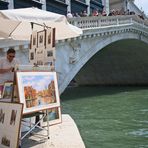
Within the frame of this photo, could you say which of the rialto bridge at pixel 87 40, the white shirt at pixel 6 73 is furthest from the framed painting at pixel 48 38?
the rialto bridge at pixel 87 40

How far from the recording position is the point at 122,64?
118 feet

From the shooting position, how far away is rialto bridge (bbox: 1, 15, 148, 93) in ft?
64.3

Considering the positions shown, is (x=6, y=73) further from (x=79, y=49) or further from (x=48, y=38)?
(x=79, y=49)

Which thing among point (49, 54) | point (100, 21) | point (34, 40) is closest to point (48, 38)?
point (34, 40)

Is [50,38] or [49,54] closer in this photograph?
[50,38]

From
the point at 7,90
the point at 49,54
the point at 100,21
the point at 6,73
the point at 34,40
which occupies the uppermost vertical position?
the point at 100,21

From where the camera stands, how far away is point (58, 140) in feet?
22.3

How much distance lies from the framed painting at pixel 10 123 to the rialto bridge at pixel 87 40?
10.0 metres

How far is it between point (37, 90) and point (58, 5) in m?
25.2

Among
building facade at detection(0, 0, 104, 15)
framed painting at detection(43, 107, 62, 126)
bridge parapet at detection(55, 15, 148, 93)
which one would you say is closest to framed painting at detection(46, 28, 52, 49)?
framed painting at detection(43, 107, 62, 126)

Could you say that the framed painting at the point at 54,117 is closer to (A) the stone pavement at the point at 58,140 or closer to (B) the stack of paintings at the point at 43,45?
(A) the stone pavement at the point at 58,140

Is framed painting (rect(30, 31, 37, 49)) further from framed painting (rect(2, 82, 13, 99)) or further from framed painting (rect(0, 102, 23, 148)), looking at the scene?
framed painting (rect(0, 102, 23, 148))

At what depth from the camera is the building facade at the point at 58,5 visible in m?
23.9

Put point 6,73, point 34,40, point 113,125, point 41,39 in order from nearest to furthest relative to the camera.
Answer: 1. point 6,73
2. point 41,39
3. point 34,40
4. point 113,125
